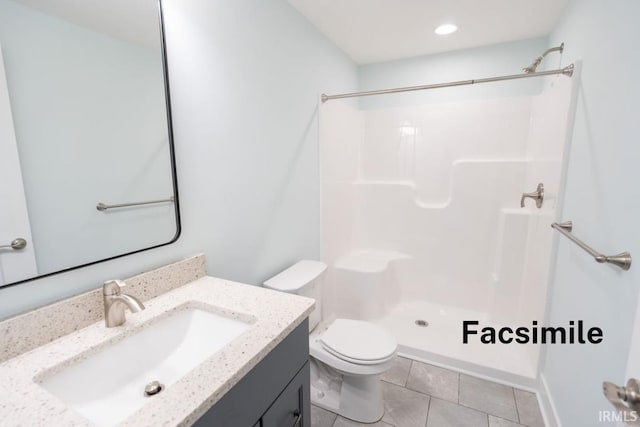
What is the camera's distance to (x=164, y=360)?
0.93 metres

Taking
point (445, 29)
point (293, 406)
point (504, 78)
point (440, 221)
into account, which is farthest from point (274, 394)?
point (445, 29)

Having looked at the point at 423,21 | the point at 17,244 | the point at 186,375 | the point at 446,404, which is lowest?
the point at 446,404

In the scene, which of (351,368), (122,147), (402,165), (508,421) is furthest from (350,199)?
(122,147)

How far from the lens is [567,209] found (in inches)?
59.2

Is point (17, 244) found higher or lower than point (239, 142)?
lower

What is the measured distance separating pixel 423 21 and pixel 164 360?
234 cm

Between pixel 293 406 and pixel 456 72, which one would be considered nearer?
pixel 293 406

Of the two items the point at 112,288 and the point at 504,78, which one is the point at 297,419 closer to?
the point at 112,288

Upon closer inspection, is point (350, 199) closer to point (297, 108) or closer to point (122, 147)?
point (297, 108)

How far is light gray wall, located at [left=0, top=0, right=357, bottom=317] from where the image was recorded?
44.2 inches

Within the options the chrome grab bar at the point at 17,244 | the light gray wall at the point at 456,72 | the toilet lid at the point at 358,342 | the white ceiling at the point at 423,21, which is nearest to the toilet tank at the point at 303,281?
the toilet lid at the point at 358,342

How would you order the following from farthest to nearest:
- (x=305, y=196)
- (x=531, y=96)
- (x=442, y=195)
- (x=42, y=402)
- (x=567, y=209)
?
(x=442, y=195) < (x=531, y=96) < (x=305, y=196) < (x=567, y=209) < (x=42, y=402)

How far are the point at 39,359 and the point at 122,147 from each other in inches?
24.8

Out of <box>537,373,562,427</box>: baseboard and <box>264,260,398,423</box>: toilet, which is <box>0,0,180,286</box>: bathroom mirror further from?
<box>537,373,562,427</box>: baseboard
